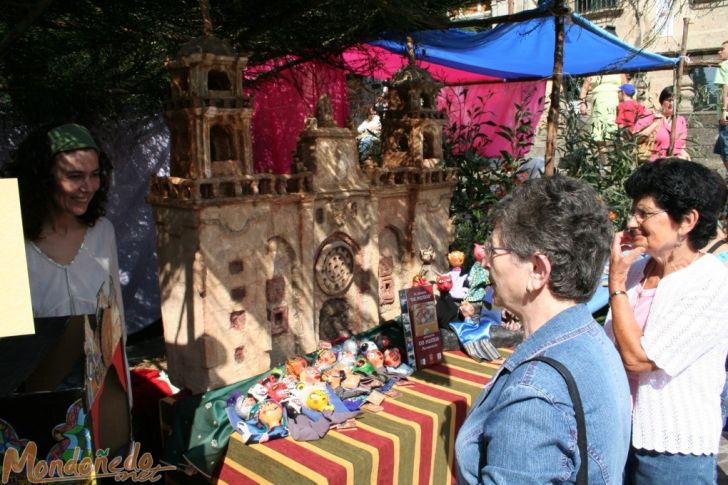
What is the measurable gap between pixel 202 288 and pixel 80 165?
4.37ft

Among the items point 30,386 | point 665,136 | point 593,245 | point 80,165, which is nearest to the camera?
point 593,245

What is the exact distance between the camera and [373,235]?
4.44 metres

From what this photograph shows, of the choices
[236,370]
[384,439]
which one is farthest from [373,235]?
[384,439]

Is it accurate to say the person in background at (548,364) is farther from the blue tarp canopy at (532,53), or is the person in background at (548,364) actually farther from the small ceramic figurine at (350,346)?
the blue tarp canopy at (532,53)

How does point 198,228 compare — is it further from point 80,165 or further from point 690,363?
point 690,363

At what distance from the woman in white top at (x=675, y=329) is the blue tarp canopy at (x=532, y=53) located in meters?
5.07

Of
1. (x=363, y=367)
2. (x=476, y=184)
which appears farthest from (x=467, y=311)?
(x=476, y=184)

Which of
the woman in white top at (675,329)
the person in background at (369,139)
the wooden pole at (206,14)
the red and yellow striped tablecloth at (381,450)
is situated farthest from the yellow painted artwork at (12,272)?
the person in background at (369,139)

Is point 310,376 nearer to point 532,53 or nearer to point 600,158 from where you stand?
point 600,158

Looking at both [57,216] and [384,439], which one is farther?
[384,439]

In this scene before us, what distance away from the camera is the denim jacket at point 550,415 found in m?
1.22

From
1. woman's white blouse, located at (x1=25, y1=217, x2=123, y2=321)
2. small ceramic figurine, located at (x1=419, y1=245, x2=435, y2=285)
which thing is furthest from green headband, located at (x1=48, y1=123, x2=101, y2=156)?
small ceramic figurine, located at (x1=419, y1=245, x2=435, y2=285)

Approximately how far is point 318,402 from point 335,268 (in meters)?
1.32

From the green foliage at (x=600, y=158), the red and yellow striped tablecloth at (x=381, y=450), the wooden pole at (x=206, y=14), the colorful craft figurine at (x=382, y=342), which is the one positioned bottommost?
the red and yellow striped tablecloth at (x=381, y=450)
